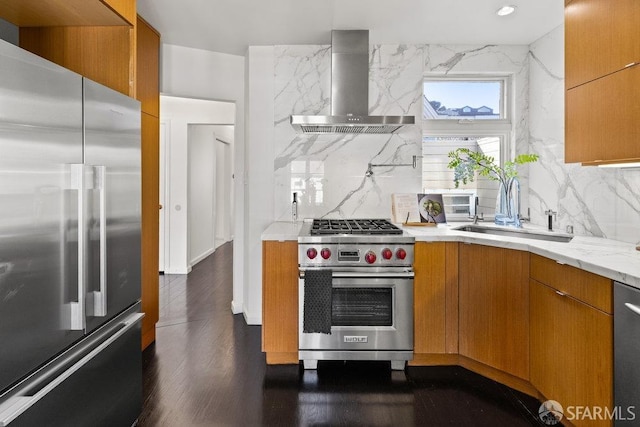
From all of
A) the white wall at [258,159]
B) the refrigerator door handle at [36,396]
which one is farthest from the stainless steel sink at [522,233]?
the refrigerator door handle at [36,396]

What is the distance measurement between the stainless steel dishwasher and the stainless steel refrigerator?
204cm

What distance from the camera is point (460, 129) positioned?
148 inches

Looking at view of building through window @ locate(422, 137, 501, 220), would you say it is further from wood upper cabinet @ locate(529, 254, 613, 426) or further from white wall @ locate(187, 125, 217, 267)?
white wall @ locate(187, 125, 217, 267)

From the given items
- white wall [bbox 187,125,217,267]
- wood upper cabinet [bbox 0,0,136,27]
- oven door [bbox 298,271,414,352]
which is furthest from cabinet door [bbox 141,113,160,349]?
white wall [bbox 187,125,217,267]

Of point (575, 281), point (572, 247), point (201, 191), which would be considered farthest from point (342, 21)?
point (201, 191)

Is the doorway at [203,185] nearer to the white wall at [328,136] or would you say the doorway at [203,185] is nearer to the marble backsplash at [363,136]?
the white wall at [328,136]

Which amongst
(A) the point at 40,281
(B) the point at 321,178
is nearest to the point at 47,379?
(A) the point at 40,281

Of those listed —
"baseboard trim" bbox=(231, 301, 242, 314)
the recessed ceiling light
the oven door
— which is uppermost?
the recessed ceiling light

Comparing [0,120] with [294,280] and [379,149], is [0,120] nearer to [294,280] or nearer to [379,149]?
[294,280]

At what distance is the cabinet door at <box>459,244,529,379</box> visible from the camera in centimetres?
253

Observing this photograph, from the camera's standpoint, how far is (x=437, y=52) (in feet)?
12.1

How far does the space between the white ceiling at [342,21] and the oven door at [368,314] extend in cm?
181

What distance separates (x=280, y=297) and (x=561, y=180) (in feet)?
7.16

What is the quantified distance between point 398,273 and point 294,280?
69 cm
